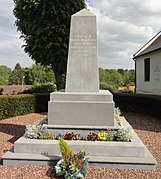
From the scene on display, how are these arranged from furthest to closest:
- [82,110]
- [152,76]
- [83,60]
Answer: [152,76]
[83,60]
[82,110]

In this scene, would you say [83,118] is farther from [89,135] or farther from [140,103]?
[140,103]

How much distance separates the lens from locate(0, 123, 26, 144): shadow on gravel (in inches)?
293

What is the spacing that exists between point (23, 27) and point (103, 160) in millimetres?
15043

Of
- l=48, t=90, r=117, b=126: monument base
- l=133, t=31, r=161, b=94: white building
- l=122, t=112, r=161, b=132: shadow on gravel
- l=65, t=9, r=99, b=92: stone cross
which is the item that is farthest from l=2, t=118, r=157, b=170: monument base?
l=133, t=31, r=161, b=94: white building

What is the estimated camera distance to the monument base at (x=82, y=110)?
19.5 ft

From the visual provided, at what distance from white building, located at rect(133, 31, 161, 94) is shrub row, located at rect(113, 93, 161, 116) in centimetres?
398

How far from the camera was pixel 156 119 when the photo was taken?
10.9 m

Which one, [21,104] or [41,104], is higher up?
[21,104]

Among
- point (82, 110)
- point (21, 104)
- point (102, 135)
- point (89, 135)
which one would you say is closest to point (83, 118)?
point (82, 110)

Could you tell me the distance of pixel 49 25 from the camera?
1614cm

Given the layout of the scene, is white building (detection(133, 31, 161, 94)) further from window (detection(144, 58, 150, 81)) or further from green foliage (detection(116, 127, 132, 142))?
green foliage (detection(116, 127, 132, 142))

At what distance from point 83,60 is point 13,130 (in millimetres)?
3726

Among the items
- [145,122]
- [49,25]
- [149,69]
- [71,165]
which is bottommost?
[145,122]

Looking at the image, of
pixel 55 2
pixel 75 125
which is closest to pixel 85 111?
pixel 75 125
